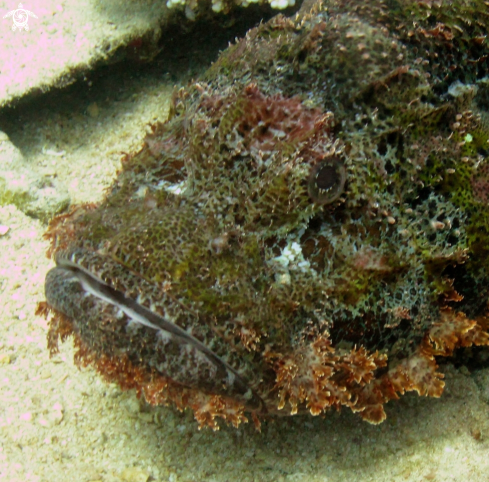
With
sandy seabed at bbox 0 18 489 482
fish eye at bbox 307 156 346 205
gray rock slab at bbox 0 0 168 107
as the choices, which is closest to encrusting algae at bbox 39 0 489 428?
fish eye at bbox 307 156 346 205

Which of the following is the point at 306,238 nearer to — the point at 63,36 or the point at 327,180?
the point at 327,180

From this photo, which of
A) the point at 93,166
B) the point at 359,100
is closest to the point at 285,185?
the point at 359,100

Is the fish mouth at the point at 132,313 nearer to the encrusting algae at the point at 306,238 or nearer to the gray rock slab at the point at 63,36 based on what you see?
the encrusting algae at the point at 306,238

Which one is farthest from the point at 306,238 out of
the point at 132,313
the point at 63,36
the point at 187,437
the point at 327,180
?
the point at 63,36

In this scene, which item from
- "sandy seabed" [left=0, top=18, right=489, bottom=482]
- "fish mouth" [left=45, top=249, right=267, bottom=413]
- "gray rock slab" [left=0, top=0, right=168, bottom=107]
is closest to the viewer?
"fish mouth" [left=45, top=249, right=267, bottom=413]

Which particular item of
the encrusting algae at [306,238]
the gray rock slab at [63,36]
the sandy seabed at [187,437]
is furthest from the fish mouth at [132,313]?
the gray rock slab at [63,36]

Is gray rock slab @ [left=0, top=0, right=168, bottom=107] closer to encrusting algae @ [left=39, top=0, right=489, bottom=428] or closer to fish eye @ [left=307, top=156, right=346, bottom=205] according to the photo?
encrusting algae @ [left=39, top=0, right=489, bottom=428]

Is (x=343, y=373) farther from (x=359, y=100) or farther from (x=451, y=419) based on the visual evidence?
(x=359, y=100)
